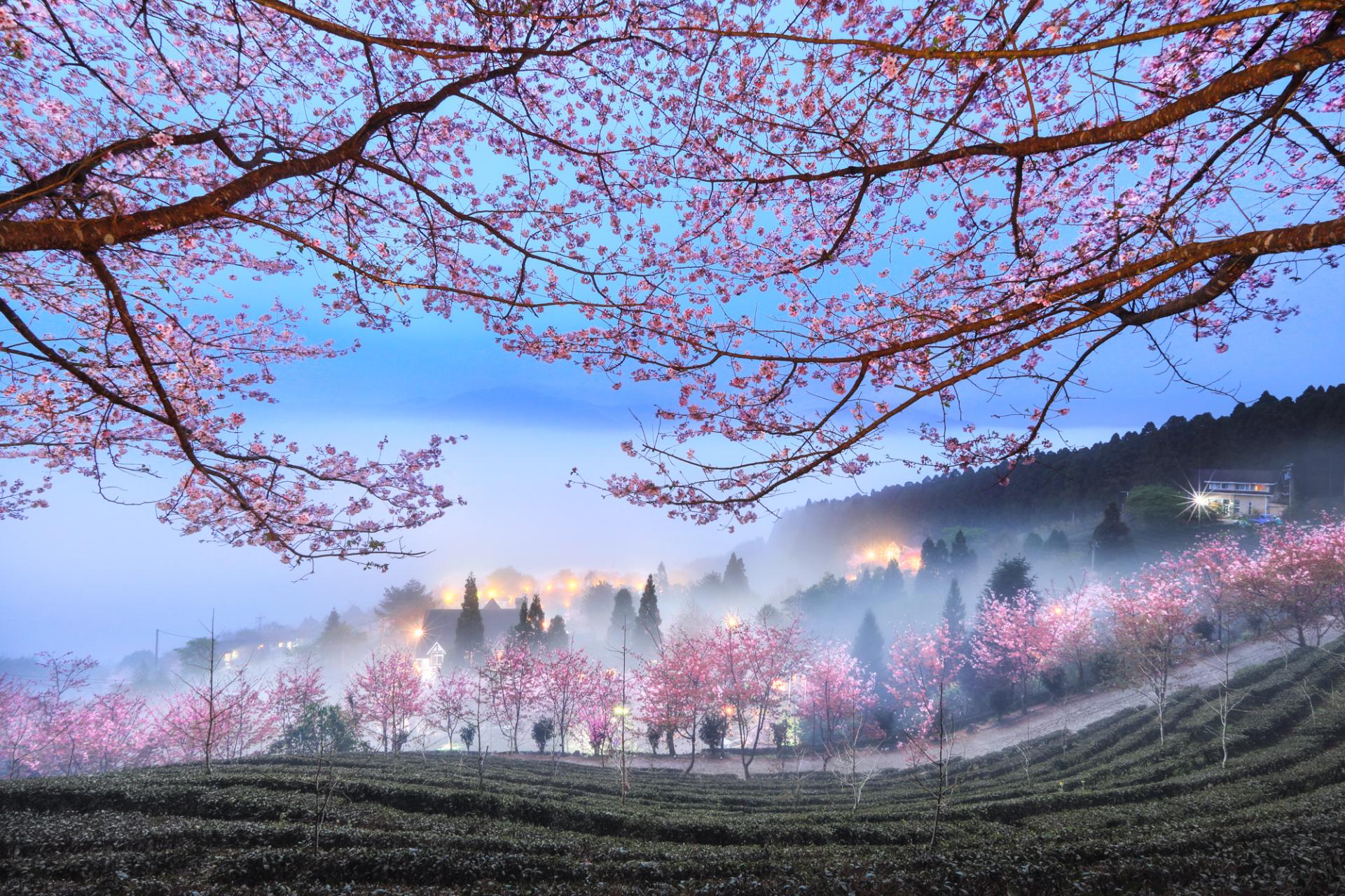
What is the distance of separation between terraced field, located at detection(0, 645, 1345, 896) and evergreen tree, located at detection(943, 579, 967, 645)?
42.2 ft

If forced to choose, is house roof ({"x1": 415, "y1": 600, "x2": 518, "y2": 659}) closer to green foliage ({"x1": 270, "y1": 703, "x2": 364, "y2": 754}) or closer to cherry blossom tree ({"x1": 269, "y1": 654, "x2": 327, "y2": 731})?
cherry blossom tree ({"x1": 269, "y1": 654, "x2": 327, "y2": 731})

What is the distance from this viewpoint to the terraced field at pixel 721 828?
728 centimetres

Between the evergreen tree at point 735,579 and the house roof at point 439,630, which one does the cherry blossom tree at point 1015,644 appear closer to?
the evergreen tree at point 735,579

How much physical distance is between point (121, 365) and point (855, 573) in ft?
231

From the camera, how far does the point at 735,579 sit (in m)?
68.1

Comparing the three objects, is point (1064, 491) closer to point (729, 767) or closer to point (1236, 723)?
point (1236, 723)

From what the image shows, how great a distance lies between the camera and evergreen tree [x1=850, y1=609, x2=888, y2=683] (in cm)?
3409

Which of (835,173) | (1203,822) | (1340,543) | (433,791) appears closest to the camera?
(835,173)

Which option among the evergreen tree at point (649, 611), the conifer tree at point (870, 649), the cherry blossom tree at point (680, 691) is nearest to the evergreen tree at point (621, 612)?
the evergreen tree at point (649, 611)

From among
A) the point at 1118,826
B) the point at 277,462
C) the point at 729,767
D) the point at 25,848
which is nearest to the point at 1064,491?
the point at 729,767

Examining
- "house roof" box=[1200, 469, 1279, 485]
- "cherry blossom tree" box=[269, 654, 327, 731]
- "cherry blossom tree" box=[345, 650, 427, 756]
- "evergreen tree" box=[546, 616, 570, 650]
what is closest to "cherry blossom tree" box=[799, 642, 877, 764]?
"cherry blossom tree" box=[345, 650, 427, 756]

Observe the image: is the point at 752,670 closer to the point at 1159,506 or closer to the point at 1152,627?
the point at 1152,627

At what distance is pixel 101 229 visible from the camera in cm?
393

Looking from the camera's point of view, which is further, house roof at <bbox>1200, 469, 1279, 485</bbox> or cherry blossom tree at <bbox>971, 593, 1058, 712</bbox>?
house roof at <bbox>1200, 469, 1279, 485</bbox>
